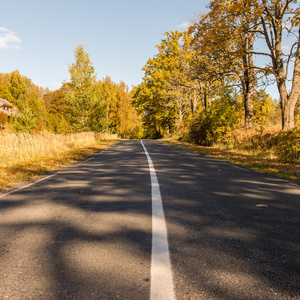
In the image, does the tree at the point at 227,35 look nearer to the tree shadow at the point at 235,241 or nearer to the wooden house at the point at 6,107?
the tree shadow at the point at 235,241

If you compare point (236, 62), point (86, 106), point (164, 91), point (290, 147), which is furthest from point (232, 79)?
point (164, 91)

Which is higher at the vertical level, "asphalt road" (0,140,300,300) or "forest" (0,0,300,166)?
"forest" (0,0,300,166)

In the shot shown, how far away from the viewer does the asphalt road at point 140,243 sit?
201cm

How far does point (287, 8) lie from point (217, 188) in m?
13.2

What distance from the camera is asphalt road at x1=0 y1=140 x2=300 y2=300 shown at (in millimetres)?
2010

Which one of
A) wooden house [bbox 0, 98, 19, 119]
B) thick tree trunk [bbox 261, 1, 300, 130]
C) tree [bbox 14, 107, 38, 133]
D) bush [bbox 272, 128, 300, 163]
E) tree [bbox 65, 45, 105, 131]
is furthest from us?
wooden house [bbox 0, 98, 19, 119]

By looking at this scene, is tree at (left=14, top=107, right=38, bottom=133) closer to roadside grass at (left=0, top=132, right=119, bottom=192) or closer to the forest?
the forest

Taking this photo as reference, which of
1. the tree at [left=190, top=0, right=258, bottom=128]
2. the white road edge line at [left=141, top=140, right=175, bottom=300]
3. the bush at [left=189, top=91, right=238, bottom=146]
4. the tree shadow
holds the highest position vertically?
the tree at [left=190, top=0, right=258, bottom=128]

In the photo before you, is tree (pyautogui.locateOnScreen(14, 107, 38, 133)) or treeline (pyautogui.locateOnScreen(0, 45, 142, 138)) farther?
tree (pyautogui.locateOnScreen(14, 107, 38, 133))

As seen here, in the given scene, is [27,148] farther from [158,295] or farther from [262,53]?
[262,53]

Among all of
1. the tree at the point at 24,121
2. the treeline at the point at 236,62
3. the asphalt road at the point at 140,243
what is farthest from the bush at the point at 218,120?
the tree at the point at 24,121

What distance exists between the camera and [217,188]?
18.4 feet

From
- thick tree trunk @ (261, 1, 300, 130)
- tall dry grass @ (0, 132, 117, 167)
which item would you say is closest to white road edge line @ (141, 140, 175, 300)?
tall dry grass @ (0, 132, 117, 167)

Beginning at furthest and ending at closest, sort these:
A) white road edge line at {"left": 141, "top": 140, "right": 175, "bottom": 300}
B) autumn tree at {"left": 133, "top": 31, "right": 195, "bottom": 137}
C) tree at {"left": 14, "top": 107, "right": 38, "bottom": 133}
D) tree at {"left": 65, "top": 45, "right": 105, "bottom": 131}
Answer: autumn tree at {"left": 133, "top": 31, "right": 195, "bottom": 137} → tree at {"left": 14, "top": 107, "right": 38, "bottom": 133} → tree at {"left": 65, "top": 45, "right": 105, "bottom": 131} → white road edge line at {"left": 141, "top": 140, "right": 175, "bottom": 300}
